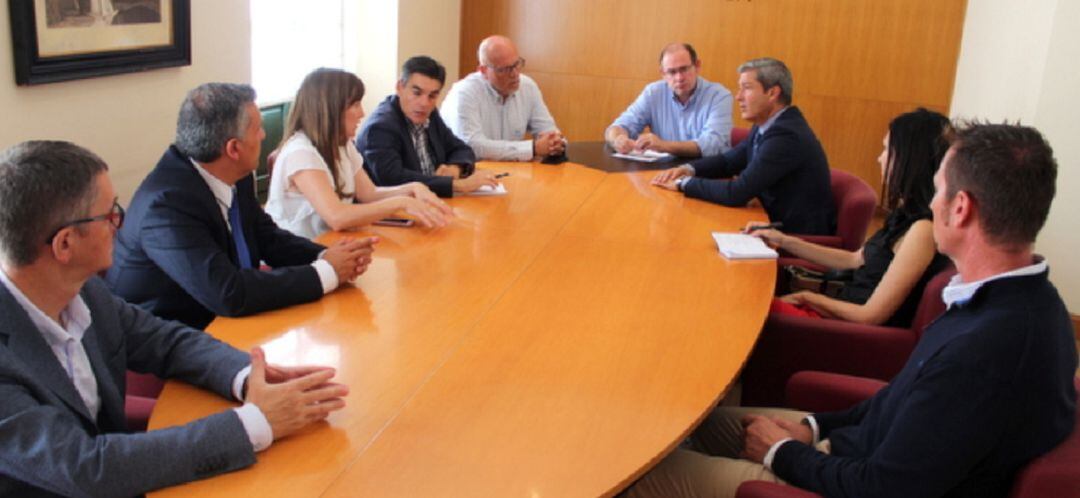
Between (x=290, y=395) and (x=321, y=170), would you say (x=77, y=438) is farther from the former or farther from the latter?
(x=321, y=170)

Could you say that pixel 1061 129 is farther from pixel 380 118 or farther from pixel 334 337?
pixel 334 337

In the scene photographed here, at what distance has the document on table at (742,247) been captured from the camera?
11.3 feet

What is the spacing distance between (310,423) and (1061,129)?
433 centimetres

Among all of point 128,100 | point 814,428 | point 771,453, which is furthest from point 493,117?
point 771,453

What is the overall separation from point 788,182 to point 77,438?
3.39 metres

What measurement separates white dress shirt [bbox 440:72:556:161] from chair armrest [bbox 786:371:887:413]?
2697mm

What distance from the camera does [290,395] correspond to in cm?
188

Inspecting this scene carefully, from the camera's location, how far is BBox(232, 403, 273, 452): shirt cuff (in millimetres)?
1780

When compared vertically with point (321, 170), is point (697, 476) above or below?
below

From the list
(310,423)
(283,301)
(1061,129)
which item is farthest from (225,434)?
(1061,129)

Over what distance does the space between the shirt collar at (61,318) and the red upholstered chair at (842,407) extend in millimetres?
1389

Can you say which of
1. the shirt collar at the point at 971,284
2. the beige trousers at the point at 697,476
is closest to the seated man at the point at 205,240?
the beige trousers at the point at 697,476

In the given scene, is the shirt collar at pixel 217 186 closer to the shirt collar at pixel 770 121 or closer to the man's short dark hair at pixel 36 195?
the man's short dark hair at pixel 36 195

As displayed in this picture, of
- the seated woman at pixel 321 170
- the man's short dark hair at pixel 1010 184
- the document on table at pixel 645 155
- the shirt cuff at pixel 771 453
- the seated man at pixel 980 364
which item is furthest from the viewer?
the document on table at pixel 645 155
